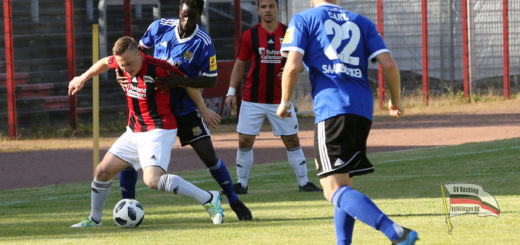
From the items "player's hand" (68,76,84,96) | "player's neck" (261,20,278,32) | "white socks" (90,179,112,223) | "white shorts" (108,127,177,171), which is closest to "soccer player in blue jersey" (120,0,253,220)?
"white socks" (90,179,112,223)

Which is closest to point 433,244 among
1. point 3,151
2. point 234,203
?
point 234,203

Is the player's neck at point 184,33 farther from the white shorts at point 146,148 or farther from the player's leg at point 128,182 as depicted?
the player's leg at point 128,182

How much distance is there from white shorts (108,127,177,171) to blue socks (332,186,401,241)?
2.15 m

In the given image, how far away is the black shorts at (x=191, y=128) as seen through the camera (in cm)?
806

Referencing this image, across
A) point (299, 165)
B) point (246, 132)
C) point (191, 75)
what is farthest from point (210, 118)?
point (299, 165)

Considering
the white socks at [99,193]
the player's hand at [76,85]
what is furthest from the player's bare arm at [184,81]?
the white socks at [99,193]

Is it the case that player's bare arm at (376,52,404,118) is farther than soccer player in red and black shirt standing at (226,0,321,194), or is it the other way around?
soccer player in red and black shirt standing at (226,0,321,194)

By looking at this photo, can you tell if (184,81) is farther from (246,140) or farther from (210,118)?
(246,140)

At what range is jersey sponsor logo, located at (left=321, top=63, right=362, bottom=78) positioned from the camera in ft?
18.9

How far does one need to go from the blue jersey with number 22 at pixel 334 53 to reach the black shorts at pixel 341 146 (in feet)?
0.17

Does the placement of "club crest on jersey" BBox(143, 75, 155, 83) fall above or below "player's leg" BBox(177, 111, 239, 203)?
above

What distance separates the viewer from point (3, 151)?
1766cm

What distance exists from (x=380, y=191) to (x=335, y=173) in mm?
4328

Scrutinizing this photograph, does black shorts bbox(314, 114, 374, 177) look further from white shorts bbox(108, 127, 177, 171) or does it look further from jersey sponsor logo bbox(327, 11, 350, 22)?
white shorts bbox(108, 127, 177, 171)
